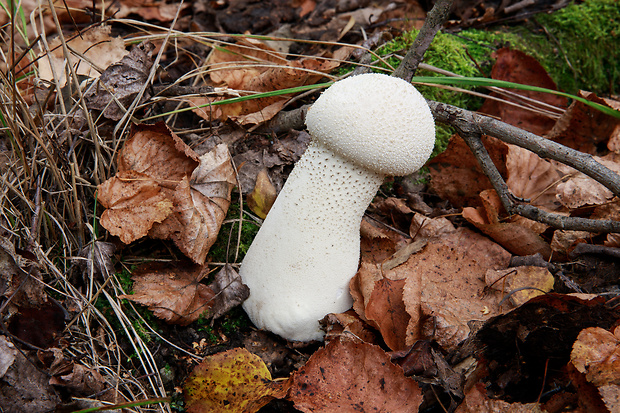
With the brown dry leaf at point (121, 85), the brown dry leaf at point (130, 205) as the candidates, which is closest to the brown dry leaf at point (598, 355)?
the brown dry leaf at point (130, 205)

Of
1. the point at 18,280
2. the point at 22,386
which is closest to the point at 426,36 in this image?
the point at 18,280

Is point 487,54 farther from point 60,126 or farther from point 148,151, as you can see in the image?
point 60,126

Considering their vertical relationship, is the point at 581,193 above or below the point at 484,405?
above

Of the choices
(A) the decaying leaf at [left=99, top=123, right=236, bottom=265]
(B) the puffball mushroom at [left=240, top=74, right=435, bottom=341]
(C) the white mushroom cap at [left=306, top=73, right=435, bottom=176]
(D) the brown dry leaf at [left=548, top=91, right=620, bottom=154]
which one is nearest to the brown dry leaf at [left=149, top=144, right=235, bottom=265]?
(A) the decaying leaf at [left=99, top=123, right=236, bottom=265]

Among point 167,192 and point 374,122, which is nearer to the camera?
point 374,122

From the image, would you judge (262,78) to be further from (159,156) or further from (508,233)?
(508,233)

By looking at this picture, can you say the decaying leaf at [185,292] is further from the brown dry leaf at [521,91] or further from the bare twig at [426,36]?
the brown dry leaf at [521,91]
